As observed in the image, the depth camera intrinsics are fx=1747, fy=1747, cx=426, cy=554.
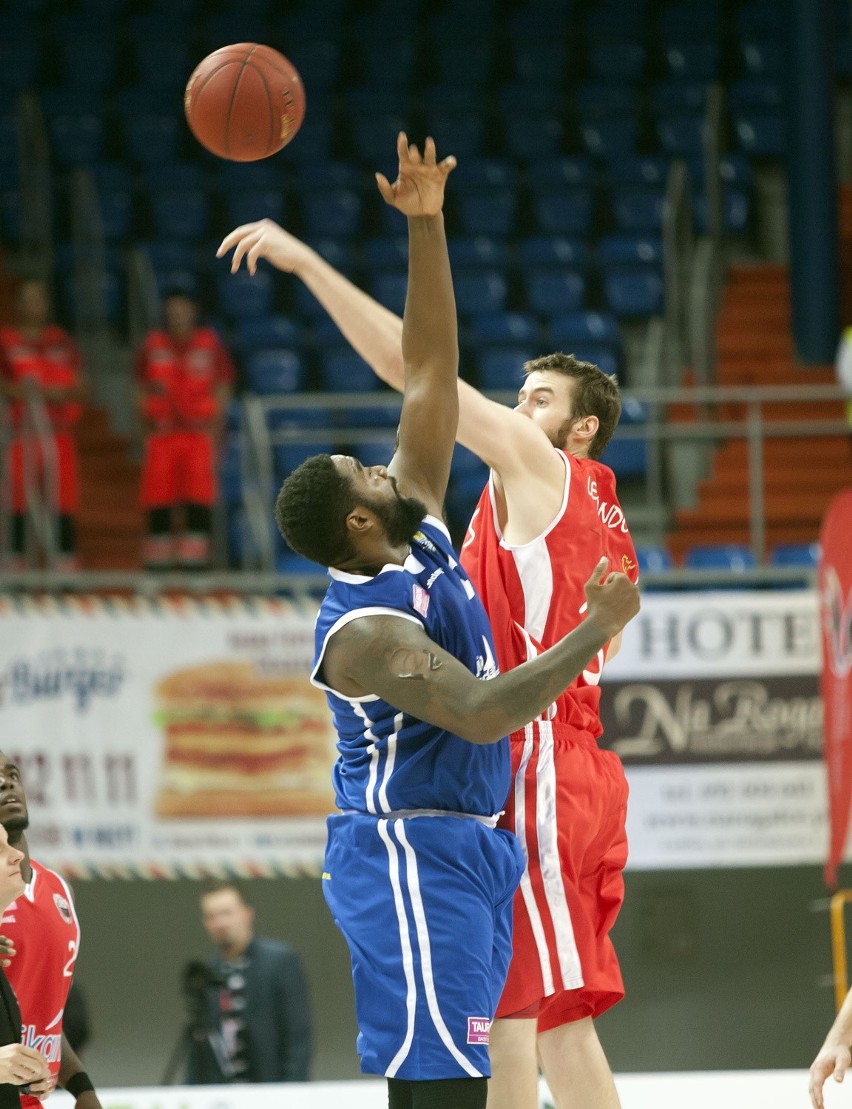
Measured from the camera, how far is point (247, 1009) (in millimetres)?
8500

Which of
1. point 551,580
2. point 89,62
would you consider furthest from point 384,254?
point 551,580

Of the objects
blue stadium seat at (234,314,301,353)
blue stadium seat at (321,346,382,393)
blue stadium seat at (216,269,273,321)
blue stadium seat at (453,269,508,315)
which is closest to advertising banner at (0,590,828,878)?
blue stadium seat at (321,346,382,393)

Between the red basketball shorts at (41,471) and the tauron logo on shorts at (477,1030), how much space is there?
6.80 m

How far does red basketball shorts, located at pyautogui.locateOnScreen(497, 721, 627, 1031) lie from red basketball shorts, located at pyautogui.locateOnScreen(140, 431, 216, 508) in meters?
6.37

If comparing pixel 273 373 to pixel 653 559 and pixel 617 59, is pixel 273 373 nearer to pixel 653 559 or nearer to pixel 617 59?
pixel 653 559

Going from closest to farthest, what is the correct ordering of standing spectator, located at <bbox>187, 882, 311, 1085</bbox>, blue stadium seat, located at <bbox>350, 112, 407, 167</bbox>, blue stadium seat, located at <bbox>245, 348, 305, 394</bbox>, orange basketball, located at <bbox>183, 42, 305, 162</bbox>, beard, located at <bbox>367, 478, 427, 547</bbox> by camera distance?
beard, located at <bbox>367, 478, 427, 547</bbox> → orange basketball, located at <bbox>183, 42, 305, 162</bbox> → standing spectator, located at <bbox>187, 882, 311, 1085</bbox> → blue stadium seat, located at <bbox>245, 348, 305, 394</bbox> → blue stadium seat, located at <bbox>350, 112, 407, 167</bbox>

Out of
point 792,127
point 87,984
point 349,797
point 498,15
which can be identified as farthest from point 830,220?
point 349,797

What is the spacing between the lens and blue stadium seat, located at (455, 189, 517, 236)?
541 inches

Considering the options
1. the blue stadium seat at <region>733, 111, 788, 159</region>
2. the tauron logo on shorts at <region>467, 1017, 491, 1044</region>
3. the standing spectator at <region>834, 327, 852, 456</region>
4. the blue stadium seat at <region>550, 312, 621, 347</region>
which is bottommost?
the tauron logo on shorts at <region>467, 1017, 491, 1044</region>

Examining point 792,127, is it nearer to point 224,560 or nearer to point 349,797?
point 224,560

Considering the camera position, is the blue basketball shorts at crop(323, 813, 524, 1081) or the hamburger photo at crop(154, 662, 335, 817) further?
the hamburger photo at crop(154, 662, 335, 817)

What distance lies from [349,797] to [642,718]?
19.3ft

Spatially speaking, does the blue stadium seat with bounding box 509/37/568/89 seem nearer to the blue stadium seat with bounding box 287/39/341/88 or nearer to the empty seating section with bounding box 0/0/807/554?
the empty seating section with bounding box 0/0/807/554

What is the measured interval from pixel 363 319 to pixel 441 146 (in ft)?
35.2
